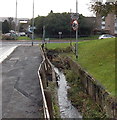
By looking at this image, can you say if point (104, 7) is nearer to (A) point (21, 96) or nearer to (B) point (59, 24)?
(A) point (21, 96)

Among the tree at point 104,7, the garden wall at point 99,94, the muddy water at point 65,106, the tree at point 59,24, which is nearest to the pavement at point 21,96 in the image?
the muddy water at point 65,106

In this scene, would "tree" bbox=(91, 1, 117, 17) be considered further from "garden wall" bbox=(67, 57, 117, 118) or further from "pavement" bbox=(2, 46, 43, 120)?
"pavement" bbox=(2, 46, 43, 120)

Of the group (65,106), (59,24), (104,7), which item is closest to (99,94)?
(65,106)

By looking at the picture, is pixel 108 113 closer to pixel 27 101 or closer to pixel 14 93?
pixel 27 101

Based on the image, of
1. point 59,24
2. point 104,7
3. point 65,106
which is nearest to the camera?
point 65,106

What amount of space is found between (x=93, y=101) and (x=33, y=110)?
183 inches

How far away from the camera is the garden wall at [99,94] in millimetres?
10477

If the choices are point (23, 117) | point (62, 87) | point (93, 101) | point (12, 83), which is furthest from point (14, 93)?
point (62, 87)

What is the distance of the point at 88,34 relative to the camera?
62281 mm

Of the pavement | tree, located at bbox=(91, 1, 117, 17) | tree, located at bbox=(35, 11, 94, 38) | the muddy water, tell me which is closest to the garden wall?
the muddy water

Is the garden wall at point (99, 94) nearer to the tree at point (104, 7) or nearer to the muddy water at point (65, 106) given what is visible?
the muddy water at point (65, 106)

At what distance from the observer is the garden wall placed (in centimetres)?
1048

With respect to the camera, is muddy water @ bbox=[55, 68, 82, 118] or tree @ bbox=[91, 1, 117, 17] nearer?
muddy water @ bbox=[55, 68, 82, 118]

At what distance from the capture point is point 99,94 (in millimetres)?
12812
